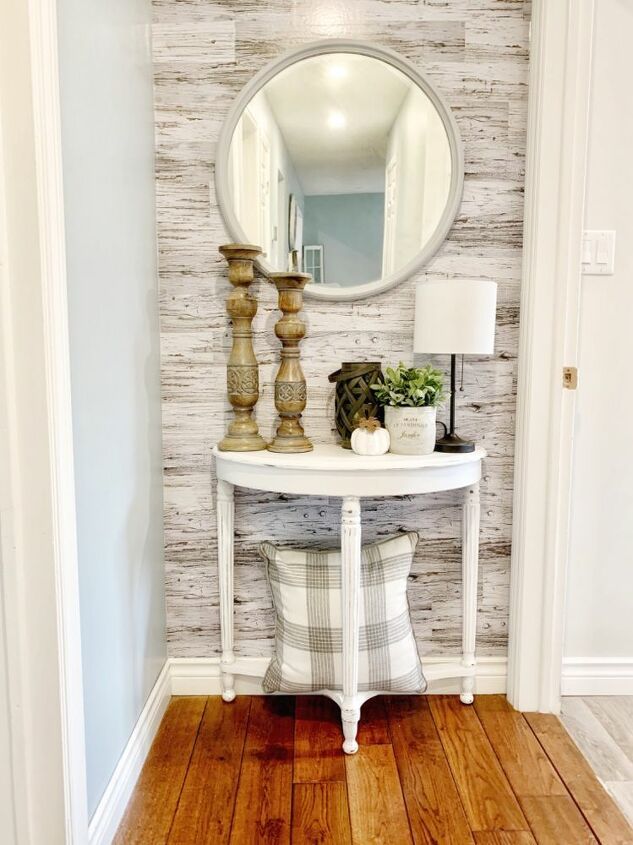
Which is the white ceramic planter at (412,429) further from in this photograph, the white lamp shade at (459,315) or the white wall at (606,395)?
the white wall at (606,395)

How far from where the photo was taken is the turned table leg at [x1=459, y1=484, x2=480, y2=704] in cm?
178

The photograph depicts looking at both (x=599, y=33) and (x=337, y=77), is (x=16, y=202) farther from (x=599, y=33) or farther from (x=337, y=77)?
(x=599, y=33)

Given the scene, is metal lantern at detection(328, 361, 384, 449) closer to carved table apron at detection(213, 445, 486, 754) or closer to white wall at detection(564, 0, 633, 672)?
carved table apron at detection(213, 445, 486, 754)

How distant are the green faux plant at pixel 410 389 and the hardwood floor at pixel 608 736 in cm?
102

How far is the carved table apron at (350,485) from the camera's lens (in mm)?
1559

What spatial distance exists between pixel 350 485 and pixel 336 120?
3.48ft

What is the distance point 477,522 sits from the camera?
1.79 m

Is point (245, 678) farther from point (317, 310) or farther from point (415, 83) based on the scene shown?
point (415, 83)

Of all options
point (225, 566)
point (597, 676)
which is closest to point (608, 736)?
point (597, 676)

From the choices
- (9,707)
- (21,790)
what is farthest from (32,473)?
(21,790)

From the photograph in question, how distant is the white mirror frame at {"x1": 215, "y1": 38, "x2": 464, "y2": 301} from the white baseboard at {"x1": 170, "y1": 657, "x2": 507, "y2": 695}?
1.17 m

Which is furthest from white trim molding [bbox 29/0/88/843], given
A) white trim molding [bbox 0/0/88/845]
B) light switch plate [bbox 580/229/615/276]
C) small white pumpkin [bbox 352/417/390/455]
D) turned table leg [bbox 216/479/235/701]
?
light switch plate [bbox 580/229/615/276]

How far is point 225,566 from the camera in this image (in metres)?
1.81

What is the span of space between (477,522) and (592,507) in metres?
0.40
